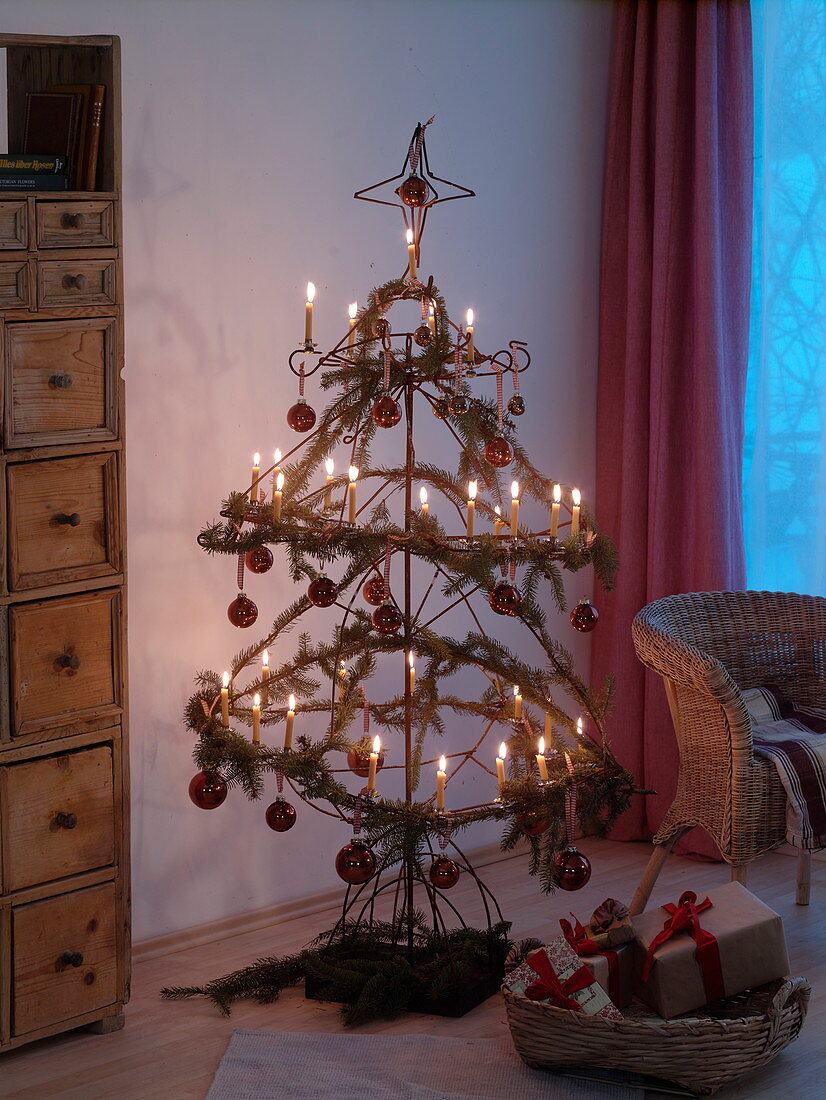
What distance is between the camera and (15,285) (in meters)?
2.26

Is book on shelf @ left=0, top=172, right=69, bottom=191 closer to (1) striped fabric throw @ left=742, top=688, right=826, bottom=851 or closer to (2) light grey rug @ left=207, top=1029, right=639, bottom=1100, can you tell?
(2) light grey rug @ left=207, top=1029, right=639, bottom=1100

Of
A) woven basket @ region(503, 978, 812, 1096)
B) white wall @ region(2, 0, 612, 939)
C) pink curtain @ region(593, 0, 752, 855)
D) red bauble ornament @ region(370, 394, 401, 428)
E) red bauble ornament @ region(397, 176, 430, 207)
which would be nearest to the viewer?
woven basket @ region(503, 978, 812, 1096)

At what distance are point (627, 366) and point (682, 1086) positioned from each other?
1.94m

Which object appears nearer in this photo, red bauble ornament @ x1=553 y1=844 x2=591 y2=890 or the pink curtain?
red bauble ornament @ x1=553 y1=844 x2=591 y2=890

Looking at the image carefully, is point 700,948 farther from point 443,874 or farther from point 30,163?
point 30,163

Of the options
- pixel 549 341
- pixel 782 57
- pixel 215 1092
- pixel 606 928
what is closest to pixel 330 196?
pixel 549 341

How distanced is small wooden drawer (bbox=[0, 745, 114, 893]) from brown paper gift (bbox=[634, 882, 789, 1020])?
102 cm

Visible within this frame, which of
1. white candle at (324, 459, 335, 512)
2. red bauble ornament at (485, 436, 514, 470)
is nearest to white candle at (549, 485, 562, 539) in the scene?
red bauble ornament at (485, 436, 514, 470)

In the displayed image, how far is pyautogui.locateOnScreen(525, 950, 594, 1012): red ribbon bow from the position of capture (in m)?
2.28

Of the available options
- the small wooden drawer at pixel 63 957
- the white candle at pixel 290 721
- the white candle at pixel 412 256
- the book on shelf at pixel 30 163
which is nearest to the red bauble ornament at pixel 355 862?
the white candle at pixel 290 721

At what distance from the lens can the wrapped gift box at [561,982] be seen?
227 centimetres

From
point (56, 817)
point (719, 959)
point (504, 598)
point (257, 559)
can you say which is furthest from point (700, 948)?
point (56, 817)

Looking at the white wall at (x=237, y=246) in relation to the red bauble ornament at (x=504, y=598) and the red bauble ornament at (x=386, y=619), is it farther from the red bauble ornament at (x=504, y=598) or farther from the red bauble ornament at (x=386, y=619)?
the red bauble ornament at (x=504, y=598)

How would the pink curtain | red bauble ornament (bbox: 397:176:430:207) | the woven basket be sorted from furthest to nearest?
the pink curtain → red bauble ornament (bbox: 397:176:430:207) → the woven basket
